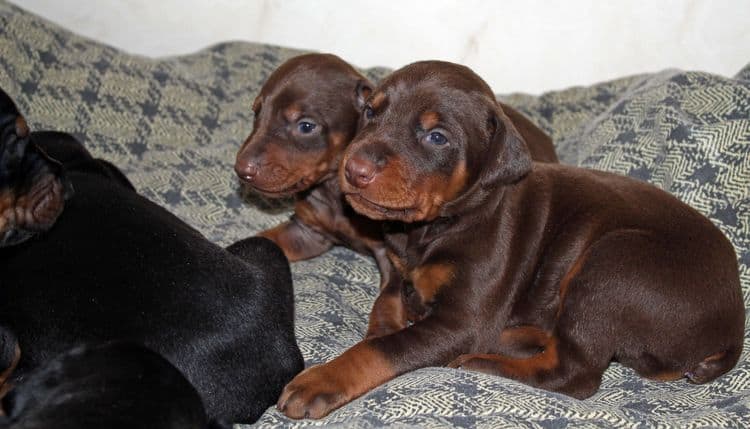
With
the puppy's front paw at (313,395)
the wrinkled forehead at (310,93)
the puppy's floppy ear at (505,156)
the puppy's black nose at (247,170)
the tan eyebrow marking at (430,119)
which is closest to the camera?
the puppy's front paw at (313,395)

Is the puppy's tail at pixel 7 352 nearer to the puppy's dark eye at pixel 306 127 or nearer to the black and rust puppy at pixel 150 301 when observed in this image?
the black and rust puppy at pixel 150 301

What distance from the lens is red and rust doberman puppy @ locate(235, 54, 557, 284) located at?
4383mm

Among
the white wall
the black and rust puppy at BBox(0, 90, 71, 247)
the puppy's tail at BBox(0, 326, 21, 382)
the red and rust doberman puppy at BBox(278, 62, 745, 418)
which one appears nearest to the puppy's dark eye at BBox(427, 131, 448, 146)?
the red and rust doberman puppy at BBox(278, 62, 745, 418)

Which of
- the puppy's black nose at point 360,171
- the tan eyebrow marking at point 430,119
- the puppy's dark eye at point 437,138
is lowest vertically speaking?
the puppy's black nose at point 360,171

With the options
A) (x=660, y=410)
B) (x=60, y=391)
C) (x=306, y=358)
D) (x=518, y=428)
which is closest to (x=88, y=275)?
(x=60, y=391)

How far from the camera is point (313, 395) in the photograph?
3389mm

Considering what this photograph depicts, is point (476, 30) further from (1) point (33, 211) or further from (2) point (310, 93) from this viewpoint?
(1) point (33, 211)

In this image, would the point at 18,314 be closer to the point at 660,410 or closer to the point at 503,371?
the point at 503,371

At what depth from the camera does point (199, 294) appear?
3434 mm

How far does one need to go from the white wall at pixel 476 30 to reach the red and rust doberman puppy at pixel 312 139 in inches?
86.3

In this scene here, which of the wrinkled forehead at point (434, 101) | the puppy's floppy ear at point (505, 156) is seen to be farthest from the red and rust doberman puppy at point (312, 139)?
the puppy's floppy ear at point (505, 156)

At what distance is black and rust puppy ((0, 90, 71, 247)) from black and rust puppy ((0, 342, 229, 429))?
715 mm

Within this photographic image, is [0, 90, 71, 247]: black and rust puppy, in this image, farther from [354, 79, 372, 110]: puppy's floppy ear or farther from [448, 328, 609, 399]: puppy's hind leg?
[448, 328, 609, 399]: puppy's hind leg

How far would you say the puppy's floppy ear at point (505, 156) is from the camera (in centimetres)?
371
